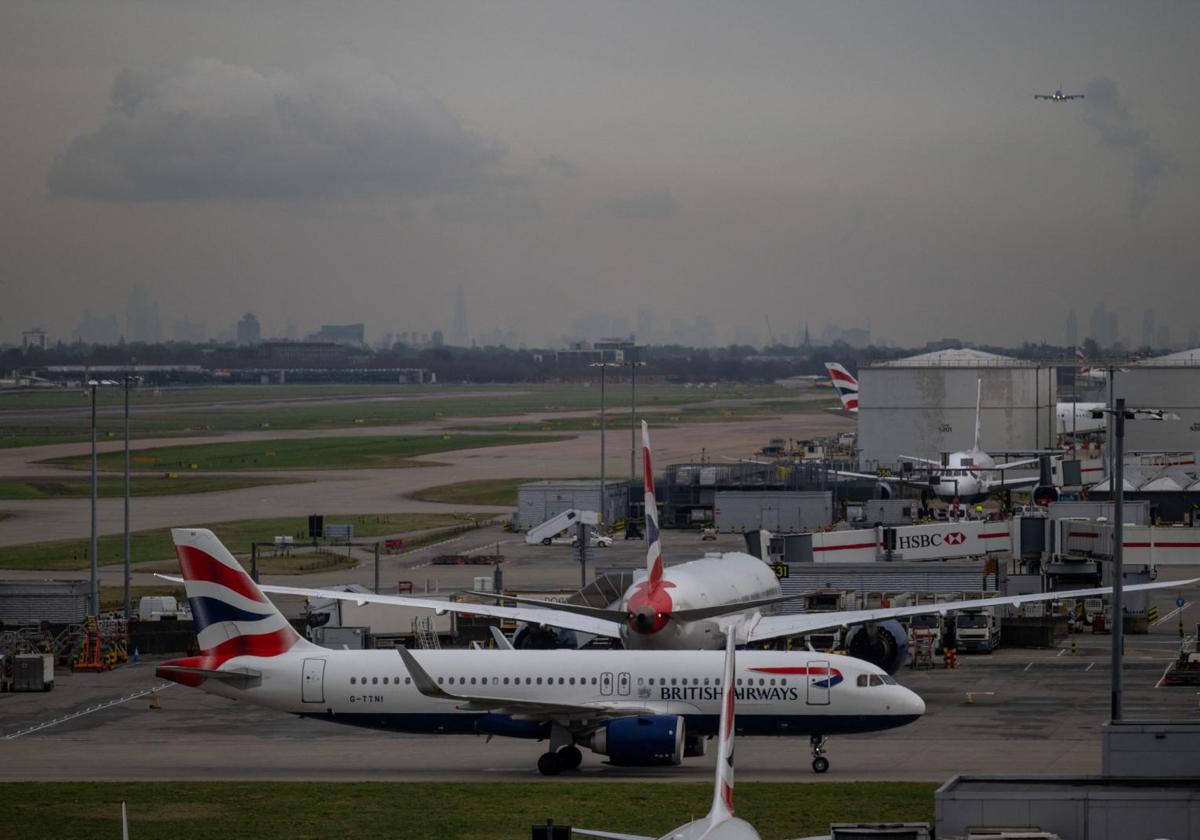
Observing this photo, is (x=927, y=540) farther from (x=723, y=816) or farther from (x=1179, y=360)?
(x=1179, y=360)

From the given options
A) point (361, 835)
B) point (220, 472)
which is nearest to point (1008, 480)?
point (220, 472)

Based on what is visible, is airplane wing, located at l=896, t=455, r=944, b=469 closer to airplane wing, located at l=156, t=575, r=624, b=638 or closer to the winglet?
airplane wing, located at l=156, t=575, r=624, b=638

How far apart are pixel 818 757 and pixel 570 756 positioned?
6924 millimetres

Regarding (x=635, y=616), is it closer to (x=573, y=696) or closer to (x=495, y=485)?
(x=573, y=696)

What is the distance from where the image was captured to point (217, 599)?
4959cm

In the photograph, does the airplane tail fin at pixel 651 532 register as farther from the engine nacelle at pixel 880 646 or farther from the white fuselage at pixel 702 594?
the engine nacelle at pixel 880 646

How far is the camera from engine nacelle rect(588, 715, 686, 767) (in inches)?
1822

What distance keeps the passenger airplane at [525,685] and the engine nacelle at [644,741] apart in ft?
0.94

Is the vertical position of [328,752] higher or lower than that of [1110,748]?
lower

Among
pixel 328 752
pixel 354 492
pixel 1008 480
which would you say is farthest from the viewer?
pixel 354 492

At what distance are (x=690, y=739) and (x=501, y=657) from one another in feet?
19.3

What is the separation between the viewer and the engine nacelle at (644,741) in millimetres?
46281

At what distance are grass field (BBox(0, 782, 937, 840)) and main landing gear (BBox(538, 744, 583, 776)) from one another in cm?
152

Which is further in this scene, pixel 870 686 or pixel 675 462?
pixel 675 462
